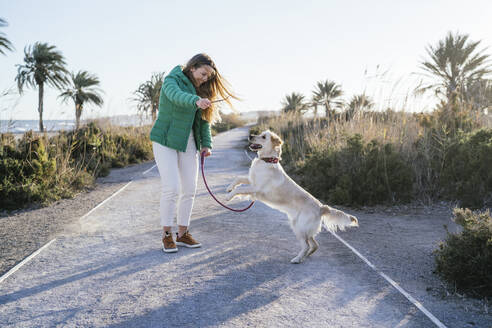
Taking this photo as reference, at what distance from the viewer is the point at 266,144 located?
4680 mm

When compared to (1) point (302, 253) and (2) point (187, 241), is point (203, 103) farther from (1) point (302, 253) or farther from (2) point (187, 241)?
(1) point (302, 253)

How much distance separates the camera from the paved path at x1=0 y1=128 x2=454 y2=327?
115 inches

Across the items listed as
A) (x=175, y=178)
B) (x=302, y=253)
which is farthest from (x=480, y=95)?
(x=175, y=178)

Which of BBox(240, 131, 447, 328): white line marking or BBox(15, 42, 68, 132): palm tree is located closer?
BBox(240, 131, 447, 328): white line marking

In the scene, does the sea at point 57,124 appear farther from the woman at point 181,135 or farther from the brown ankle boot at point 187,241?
the brown ankle boot at point 187,241

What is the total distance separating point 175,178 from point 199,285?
1339 mm

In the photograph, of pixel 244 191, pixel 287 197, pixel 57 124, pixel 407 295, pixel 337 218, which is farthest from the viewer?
pixel 57 124

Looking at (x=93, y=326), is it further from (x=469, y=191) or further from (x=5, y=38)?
(x=5, y=38)

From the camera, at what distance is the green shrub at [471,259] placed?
3.39 metres

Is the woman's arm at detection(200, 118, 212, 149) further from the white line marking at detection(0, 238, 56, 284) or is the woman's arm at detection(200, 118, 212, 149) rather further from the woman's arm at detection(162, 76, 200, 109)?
the white line marking at detection(0, 238, 56, 284)

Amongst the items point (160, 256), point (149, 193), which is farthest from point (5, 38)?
point (160, 256)

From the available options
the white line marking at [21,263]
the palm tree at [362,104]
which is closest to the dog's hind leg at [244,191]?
the white line marking at [21,263]

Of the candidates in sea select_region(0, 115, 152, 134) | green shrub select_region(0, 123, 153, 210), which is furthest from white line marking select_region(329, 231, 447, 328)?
green shrub select_region(0, 123, 153, 210)

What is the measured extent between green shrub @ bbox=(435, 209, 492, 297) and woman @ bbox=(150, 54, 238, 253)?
2.82 meters
